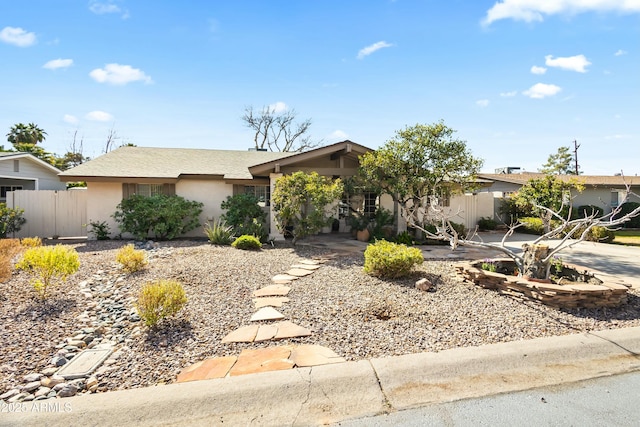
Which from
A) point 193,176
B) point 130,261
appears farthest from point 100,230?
point 130,261

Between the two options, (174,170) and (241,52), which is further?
(241,52)

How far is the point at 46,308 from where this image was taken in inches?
180

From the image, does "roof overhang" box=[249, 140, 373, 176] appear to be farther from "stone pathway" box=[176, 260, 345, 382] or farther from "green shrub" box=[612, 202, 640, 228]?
"green shrub" box=[612, 202, 640, 228]

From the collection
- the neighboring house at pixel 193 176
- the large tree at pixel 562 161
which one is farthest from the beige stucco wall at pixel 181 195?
the large tree at pixel 562 161

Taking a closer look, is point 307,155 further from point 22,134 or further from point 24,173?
point 22,134

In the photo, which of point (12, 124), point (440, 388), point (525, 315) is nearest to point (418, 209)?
point (525, 315)

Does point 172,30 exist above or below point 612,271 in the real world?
above

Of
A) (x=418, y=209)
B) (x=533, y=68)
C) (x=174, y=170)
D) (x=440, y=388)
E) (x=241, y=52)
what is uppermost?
(x=241, y=52)

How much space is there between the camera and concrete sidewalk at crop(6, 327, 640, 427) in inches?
93.1

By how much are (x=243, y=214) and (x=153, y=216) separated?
3059 millimetres

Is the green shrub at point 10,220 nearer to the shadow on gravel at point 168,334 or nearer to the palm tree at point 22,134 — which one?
the shadow on gravel at point 168,334

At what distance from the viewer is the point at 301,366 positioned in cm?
303

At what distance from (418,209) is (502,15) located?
6.17 meters

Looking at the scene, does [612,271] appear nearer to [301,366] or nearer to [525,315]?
[525,315]
